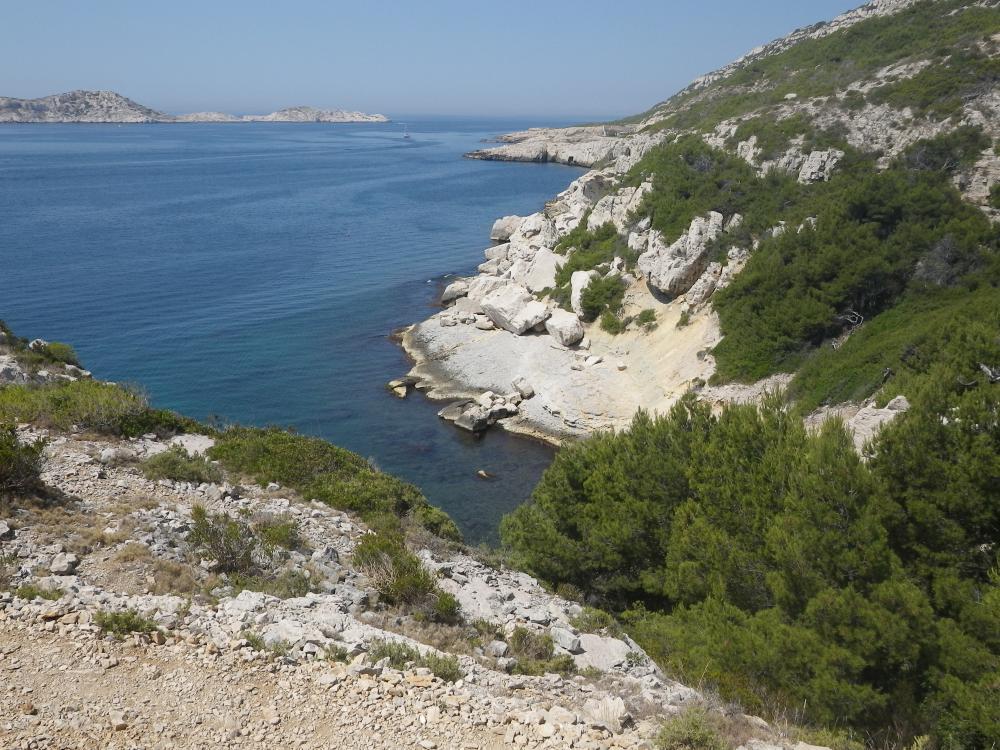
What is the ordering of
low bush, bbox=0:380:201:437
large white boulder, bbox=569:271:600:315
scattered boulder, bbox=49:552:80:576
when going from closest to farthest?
1. scattered boulder, bbox=49:552:80:576
2. low bush, bbox=0:380:201:437
3. large white boulder, bbox=569:271:600:315

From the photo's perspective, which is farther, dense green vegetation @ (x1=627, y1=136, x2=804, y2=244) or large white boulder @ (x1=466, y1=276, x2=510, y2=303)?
large white boulder @ (x1=466, y1=276, x2=510, y2=303)

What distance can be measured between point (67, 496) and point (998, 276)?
95.9 ft

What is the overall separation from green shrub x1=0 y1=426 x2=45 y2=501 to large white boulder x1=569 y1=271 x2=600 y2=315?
27.7 meters

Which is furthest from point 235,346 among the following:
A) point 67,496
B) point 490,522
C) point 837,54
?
point 837,54

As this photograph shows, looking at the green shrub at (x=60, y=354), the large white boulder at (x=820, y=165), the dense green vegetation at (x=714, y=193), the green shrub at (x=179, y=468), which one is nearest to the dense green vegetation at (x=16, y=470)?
the green shrub at (x=179, y=468)

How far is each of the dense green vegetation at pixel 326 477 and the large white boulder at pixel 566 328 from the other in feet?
62.8

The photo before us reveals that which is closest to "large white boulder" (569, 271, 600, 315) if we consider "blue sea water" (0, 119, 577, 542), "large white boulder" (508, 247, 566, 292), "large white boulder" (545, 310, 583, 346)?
"large white boulder" (545, 310, 583, 346)

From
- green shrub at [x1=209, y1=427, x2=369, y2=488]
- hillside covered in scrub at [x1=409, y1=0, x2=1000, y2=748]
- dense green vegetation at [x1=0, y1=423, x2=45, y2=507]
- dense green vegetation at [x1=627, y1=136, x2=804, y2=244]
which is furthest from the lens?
dense green vegetation at [x1=627, y1=136, x2=804, y2=244]

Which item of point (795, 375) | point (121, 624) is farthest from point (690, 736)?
point (795, 375)

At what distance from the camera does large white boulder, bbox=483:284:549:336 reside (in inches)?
1499

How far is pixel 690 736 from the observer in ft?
26.2

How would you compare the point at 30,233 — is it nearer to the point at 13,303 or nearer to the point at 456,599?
the point at 13,303

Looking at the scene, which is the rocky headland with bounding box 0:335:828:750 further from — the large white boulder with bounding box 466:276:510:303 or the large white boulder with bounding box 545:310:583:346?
the large white boulder with bounding box 466:276:510:303

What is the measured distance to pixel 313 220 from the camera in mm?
71125
